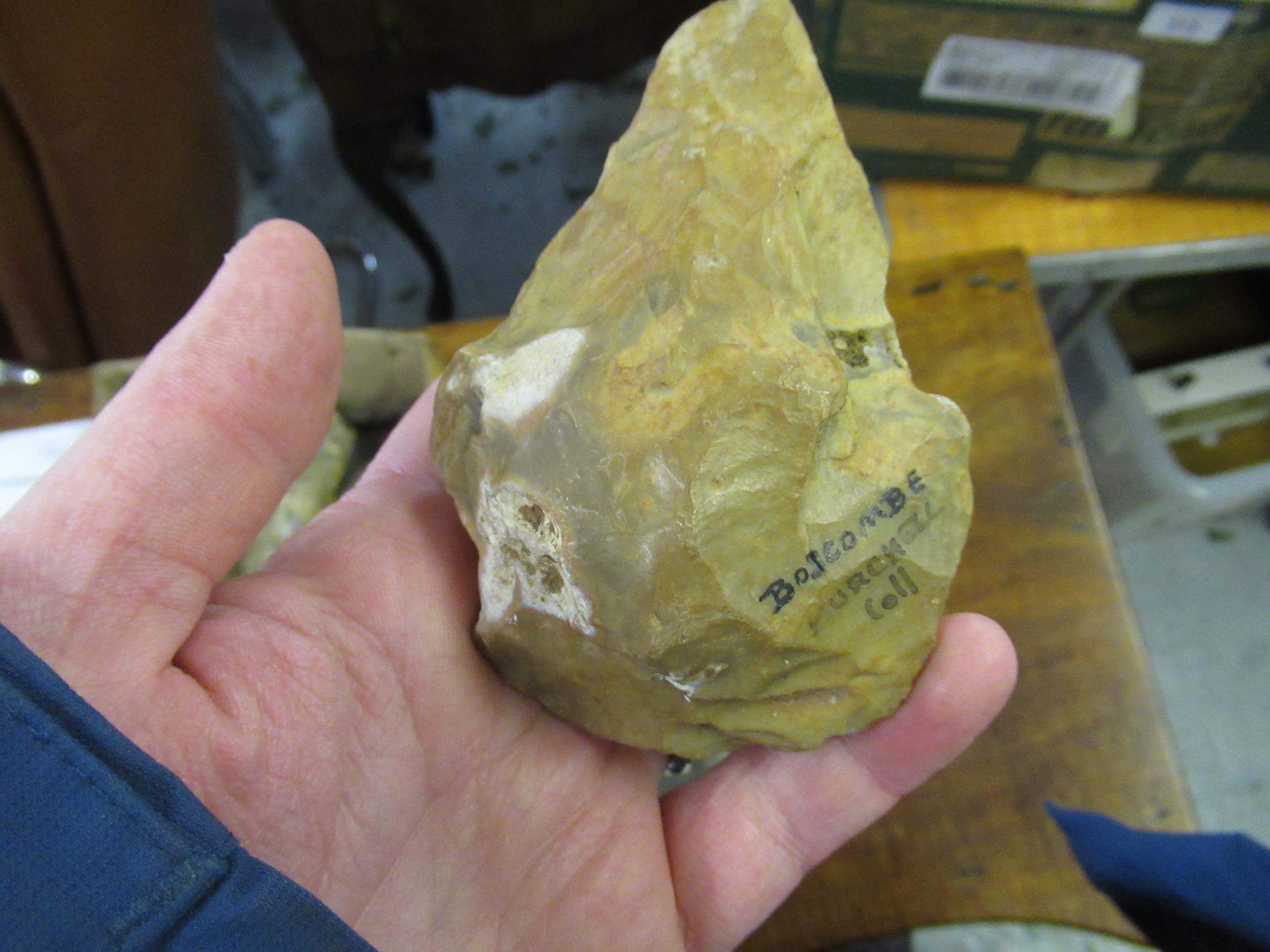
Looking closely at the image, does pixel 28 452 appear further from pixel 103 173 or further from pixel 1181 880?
pixel 1181 880

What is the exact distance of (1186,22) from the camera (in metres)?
1.45

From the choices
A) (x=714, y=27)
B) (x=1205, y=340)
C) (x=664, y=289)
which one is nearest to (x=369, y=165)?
(x=714, y=27)

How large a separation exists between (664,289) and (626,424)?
0.46ft

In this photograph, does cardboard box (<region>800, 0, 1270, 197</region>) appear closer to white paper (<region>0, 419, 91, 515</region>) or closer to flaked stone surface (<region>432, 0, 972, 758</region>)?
flaked stone surface (<region>432, 0, 972, 758</region>)

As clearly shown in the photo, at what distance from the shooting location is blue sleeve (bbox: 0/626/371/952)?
0.63m

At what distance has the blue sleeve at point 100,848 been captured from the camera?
2.07ft

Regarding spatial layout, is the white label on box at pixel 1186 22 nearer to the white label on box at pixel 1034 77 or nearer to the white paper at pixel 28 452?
the white label on box at pixel 1034 77

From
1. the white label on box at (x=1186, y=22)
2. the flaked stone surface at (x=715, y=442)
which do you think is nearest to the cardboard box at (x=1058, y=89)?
the white label on box at (x=1186, y=22)

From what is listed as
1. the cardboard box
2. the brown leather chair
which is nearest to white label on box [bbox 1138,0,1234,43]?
the cardboard box

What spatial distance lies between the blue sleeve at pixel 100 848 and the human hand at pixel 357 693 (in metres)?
0.07

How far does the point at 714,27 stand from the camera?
3.29 feet

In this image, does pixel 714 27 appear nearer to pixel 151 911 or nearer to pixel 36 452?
pixel 151 911

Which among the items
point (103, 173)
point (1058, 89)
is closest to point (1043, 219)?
point (1058, 89)

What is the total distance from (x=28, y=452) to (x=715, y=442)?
1255 mm
